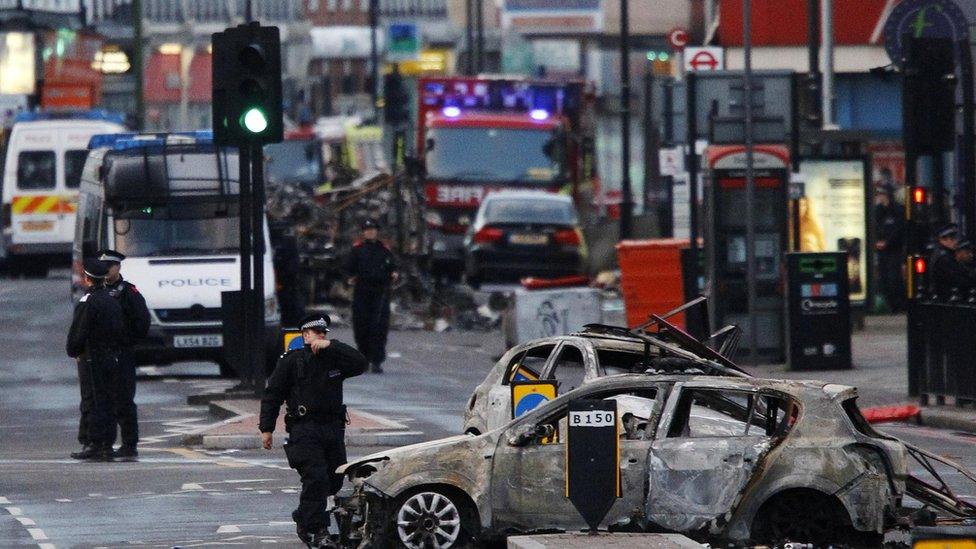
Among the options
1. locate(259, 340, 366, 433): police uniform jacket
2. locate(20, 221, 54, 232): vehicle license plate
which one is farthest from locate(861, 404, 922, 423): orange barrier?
locate(20, 221, 54, 232): vehicle license plate

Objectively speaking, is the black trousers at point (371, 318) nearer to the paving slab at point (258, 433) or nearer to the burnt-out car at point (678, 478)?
the paving slab at point (258, 433)

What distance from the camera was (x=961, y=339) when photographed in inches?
816

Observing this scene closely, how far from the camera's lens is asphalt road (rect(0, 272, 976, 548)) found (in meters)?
14.1

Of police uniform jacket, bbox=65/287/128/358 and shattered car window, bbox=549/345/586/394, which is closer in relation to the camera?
shattered car window, bbox=549/345/586/394

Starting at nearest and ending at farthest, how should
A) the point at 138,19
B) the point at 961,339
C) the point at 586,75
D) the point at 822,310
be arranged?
the point at 961,339 < the point at 822,310 < the point at 138,19 < the point at 586,75

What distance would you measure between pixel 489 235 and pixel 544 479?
1010 inches

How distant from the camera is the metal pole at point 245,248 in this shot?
21359mm

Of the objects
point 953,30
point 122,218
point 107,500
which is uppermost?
point 953,30

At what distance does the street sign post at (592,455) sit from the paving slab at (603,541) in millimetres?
212

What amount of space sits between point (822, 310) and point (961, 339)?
16.9ft

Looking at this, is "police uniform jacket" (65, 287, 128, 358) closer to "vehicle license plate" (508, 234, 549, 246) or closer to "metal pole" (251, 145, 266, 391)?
"metal pole" (251, 145, 266, 391)

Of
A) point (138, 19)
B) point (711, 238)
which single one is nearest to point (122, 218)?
point (711, 238)

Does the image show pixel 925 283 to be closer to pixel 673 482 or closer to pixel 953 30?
pixel 953 30

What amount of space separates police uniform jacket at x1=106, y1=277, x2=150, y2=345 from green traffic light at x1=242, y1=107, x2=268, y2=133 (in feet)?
8.33
